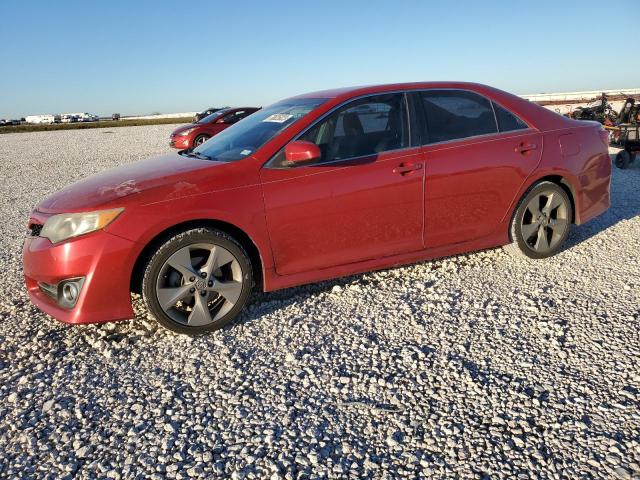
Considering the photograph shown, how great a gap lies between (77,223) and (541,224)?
3.81 m

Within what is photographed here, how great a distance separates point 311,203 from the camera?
11.7ft

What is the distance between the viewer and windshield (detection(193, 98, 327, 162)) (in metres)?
3.80

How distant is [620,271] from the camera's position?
4.27 m

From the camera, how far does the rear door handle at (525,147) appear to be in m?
4.29

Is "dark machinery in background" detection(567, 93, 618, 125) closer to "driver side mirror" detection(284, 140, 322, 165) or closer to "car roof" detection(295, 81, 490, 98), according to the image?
"car roof" detection(295, 81, 490, 98)

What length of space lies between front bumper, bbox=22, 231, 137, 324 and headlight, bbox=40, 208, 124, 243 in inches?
1.9

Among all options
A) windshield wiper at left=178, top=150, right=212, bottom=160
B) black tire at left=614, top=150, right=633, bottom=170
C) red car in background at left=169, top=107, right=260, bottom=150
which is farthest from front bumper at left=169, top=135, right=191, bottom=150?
windshield wiper at left=178, top=150, right=212, bottom=160

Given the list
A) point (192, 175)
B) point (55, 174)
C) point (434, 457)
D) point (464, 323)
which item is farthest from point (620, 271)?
point (55, 174)

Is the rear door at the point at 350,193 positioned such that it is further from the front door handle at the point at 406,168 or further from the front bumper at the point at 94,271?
the front bumper at the point at 94,271

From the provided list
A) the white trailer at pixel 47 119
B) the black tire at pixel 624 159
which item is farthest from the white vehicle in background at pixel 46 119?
the black tire at pixel 624 159

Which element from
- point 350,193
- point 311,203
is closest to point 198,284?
point 311,203

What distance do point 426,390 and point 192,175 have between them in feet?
6.75

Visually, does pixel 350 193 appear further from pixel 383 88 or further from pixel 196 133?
pixel 196 133

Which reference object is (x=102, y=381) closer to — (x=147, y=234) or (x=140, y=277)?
(x=140, y=277)
